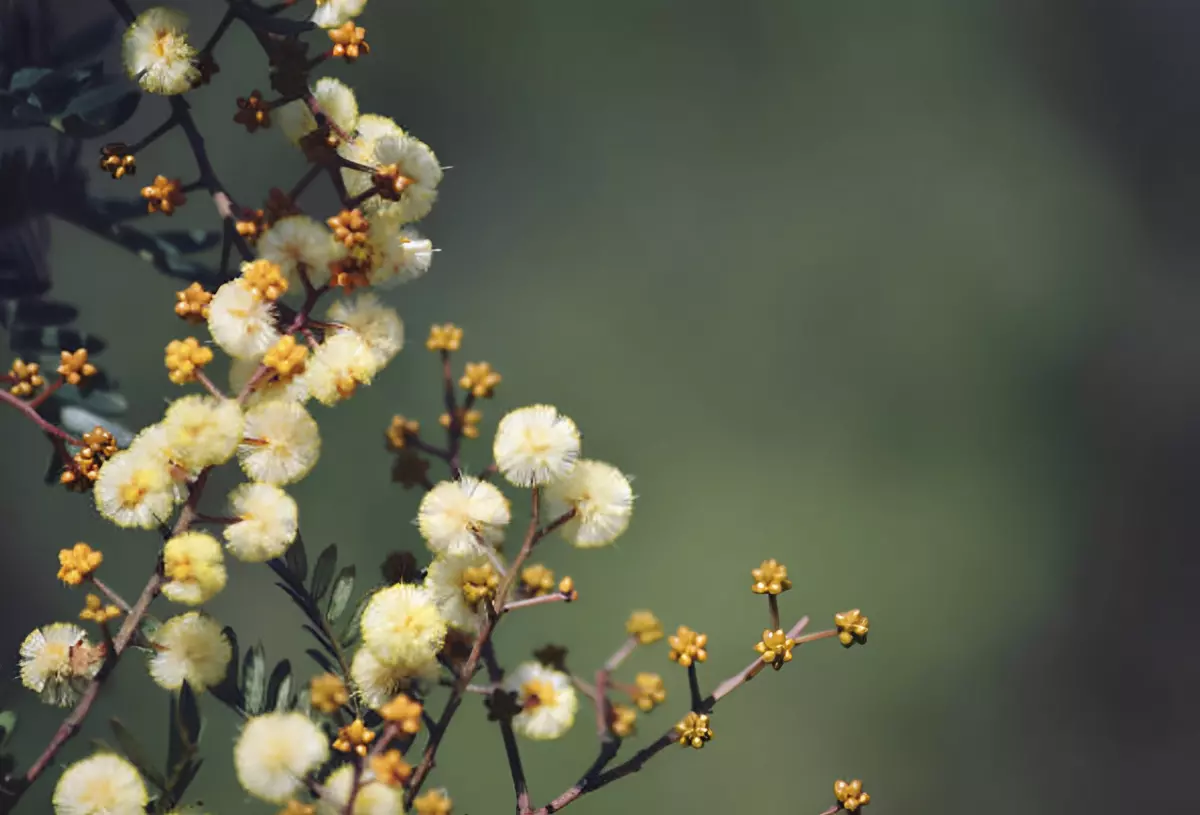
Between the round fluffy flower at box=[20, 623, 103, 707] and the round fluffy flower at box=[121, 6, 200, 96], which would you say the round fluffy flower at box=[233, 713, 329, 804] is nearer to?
the round fluffy flower at box=[20, 623, 103, 707]

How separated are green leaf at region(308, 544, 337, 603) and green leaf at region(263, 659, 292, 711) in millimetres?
21

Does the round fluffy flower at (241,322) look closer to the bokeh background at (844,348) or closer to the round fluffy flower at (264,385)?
the round fluffy flower at (264,385)

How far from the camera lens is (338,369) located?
271 millimetres

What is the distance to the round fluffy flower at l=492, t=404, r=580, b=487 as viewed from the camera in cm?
27

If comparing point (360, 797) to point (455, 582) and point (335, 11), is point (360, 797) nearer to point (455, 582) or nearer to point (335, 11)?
point (455, 582)

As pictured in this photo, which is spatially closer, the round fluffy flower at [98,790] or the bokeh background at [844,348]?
the round fluffy flower at [98,790]

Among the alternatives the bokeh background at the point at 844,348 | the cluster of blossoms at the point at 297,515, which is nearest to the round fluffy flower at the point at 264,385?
the cluster of blossoms at the point at 297,515

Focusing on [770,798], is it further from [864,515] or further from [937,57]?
[937,57]

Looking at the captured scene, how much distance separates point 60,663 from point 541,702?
0.38 feet

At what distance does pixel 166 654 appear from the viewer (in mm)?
268

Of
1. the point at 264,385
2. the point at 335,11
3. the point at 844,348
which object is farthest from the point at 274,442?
the point at 844,348

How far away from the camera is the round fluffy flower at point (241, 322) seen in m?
0.26

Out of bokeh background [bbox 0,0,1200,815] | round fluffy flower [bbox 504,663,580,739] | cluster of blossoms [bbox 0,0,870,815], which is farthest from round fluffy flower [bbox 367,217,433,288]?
bokeh background [bbox 0,0,1200,815]

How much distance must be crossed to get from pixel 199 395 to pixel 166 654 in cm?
6
